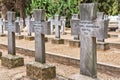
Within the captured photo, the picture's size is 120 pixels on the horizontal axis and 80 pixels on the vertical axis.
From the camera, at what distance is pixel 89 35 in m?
4.91

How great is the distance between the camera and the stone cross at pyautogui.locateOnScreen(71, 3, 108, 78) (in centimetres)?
480

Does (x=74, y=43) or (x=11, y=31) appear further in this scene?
(x=74, y=43)

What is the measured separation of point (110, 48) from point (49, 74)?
465 cm

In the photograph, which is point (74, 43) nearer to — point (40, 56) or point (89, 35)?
point (40, 56)

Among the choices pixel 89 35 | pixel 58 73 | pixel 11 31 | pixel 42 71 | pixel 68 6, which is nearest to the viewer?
pixel 89 35

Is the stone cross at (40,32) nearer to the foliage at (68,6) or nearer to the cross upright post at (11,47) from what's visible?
the cross upright post at (11,47)

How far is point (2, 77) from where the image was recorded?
6652 millimetres

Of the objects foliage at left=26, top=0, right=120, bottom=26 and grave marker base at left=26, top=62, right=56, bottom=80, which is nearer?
grave marker base at left=26, top=62, right=56, bottom=80

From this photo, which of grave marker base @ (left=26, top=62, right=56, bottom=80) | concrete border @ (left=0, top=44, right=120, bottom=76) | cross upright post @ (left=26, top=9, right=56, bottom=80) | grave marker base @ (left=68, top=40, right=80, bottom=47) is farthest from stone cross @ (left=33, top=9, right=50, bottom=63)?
grave marker base @ (left=68, top=40, right=80, bottom=47)

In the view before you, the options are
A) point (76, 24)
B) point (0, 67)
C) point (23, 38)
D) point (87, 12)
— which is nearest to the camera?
point (87, 12)

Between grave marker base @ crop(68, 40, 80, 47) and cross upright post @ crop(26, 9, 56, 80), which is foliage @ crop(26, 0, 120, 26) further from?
cross upright post @ crop(26, 9, 56, 80)

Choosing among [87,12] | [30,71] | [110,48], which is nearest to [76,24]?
[87,12]

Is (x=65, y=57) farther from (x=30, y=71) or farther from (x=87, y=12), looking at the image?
(x=87, y=12)

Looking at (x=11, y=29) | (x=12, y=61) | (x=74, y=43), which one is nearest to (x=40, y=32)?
(x=11, y=29)
